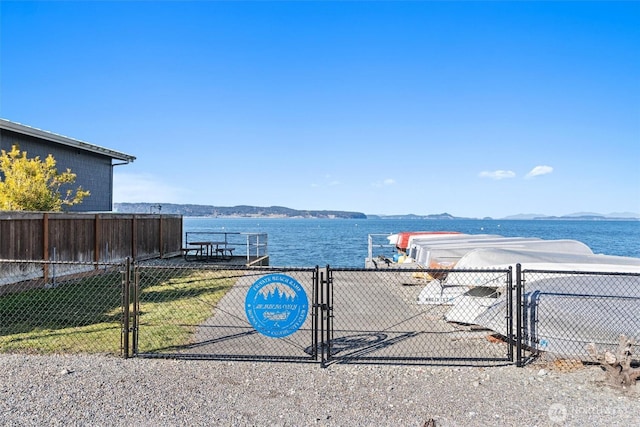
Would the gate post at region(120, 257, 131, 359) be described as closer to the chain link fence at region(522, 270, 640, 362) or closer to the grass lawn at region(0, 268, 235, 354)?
the grass lawn at region(0, 268, 235, 354)

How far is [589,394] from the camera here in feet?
16.7

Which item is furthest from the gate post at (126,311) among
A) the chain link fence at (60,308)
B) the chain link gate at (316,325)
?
the chain link fence at (60,308)

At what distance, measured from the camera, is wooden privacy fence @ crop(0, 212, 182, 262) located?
1093cm

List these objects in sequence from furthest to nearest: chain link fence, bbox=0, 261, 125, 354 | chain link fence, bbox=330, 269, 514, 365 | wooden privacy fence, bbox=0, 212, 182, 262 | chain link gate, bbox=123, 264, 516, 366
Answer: wooden privacy fence, bbox=0, 212, 182, 262 → chain link fence, bbox=0, 261, 125, 354 → chain link fence, bbox=330, 269, 514, 365 → chain link gate, bbox=123, 264, 516, 366

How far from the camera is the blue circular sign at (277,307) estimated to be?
6.35 m

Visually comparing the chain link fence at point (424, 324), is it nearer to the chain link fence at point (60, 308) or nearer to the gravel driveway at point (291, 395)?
the gravel driveway at point (291, 395)

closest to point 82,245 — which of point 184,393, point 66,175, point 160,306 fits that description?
point 66,175

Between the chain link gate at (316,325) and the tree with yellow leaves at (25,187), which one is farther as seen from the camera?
the tree with yellow leaves at (25,187)

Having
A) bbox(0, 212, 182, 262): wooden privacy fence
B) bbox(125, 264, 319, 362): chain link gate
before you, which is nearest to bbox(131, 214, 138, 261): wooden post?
bbox(0, 212, 182, 262): wooden privacy fence

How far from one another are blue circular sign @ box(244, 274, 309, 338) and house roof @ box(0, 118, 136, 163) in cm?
1345

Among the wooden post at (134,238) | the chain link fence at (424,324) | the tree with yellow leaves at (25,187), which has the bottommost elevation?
the chain link fence at (424,324)

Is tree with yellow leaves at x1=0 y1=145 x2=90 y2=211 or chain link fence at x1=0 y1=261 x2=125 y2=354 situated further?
tree with yellow leaves at x1=0 y1=145 x2=90 y2=211

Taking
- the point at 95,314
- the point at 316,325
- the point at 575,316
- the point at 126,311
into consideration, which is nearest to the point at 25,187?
the point at 95,314

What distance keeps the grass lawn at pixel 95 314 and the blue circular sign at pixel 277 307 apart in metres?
1.50
